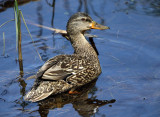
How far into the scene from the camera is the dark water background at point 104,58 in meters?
5.05

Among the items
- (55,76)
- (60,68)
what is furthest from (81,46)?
(55,76)

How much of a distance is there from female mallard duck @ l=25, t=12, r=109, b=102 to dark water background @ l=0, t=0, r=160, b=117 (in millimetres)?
175

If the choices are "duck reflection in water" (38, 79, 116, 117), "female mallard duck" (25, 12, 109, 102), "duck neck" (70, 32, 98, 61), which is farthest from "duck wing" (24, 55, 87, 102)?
"duck neck" (70, 32, 98, 61)

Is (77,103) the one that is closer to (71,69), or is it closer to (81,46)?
(71,69)

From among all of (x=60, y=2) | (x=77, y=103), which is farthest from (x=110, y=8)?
(x=77, y=103)

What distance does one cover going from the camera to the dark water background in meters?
5.05

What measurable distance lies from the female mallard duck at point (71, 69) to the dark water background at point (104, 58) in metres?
0.18

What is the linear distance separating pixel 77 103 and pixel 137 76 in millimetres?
1290

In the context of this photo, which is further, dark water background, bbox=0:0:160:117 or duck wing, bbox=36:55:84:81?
duck wing, bbox=36:55:84:81

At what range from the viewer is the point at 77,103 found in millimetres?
5277

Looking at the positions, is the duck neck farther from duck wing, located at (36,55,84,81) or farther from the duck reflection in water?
the duck reflection in water

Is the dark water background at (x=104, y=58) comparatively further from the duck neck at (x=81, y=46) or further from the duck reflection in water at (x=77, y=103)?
the duck neck at (x=81, y=46)

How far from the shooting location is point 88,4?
8.36 metres

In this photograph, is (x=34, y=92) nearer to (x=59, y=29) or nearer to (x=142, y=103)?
(x=142, y=103)
